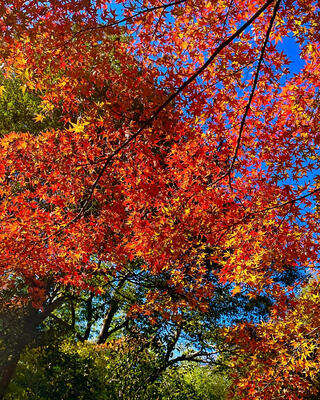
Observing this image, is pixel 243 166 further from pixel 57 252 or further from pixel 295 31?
pixel 57 252

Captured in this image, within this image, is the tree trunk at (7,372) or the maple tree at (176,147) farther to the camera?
the tree trunk at (7,372)

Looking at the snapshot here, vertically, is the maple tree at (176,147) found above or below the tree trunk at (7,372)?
above

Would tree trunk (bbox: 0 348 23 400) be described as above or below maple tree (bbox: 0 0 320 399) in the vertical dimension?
below

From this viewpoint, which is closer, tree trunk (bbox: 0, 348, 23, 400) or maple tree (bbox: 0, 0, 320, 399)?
maple tree (bbox: 0, 0, 320, 399)

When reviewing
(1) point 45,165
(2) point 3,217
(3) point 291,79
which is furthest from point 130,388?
(3) point 291,79

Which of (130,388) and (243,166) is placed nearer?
(243,166)

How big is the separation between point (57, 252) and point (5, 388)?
4806 mm

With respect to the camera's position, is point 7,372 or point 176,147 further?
point 7,372

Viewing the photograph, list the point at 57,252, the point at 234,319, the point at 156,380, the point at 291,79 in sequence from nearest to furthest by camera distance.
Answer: the point at 291,79 → the point at 57,252 → the point at 156,380 → the point at 234,319

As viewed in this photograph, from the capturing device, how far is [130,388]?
7.83 metres

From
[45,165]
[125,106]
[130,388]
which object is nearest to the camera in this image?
[125,106]

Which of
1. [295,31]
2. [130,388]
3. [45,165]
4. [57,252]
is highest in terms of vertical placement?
[295,31]

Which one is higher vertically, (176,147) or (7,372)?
(176,147)

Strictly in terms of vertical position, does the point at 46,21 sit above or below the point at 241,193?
below
